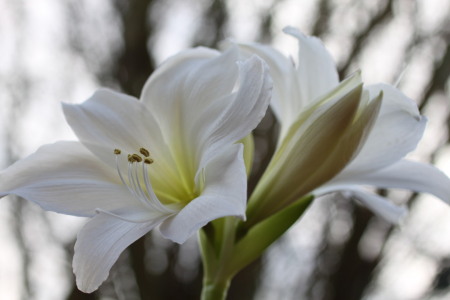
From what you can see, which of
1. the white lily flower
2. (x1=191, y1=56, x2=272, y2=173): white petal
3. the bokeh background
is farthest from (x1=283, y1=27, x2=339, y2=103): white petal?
the bokeh background

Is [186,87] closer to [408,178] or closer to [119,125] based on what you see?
[119,125]

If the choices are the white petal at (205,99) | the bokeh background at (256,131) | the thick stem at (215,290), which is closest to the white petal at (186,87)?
the white petal at (205,99)

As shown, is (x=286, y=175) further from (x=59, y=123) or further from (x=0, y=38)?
(x=0, y=38)

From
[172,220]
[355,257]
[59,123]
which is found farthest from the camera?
[355,257]

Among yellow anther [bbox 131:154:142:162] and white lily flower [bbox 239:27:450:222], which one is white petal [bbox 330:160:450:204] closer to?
white lily flower [bbox 239:27:450:222]

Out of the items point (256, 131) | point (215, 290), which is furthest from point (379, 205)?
point (256, 131)

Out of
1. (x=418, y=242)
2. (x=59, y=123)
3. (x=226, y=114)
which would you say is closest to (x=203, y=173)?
(x=226, y=114)
